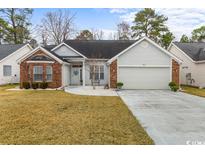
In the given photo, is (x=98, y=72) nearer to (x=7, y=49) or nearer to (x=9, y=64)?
(x=9, y=64)

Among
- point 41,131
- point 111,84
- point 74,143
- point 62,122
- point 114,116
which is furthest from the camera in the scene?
point 111,84

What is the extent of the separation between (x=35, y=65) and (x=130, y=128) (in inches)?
597

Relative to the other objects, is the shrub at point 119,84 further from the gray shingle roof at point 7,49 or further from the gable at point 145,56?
the gray shingle roof at point 7,49

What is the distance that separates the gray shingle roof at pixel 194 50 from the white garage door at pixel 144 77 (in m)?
5.40

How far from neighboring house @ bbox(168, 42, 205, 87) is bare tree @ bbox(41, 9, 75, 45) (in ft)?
64.4

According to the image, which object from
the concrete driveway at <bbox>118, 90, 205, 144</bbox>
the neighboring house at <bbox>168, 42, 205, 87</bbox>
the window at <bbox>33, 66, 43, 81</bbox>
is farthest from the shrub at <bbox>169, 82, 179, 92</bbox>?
the window at <bbox>33, 66, 43, 81</bbox>

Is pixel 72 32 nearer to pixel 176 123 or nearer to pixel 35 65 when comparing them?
pixel 35 65

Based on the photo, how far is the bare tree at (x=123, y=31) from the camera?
1591 inches

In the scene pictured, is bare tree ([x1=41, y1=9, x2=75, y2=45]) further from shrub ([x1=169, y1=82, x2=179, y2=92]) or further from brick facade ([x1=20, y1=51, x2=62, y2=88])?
shrub ([x1=169, y1=82, x2=179, y2=92])

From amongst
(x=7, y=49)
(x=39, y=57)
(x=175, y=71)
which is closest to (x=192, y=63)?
(x=175, y=71)

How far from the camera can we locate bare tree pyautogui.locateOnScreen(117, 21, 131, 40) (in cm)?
4041
